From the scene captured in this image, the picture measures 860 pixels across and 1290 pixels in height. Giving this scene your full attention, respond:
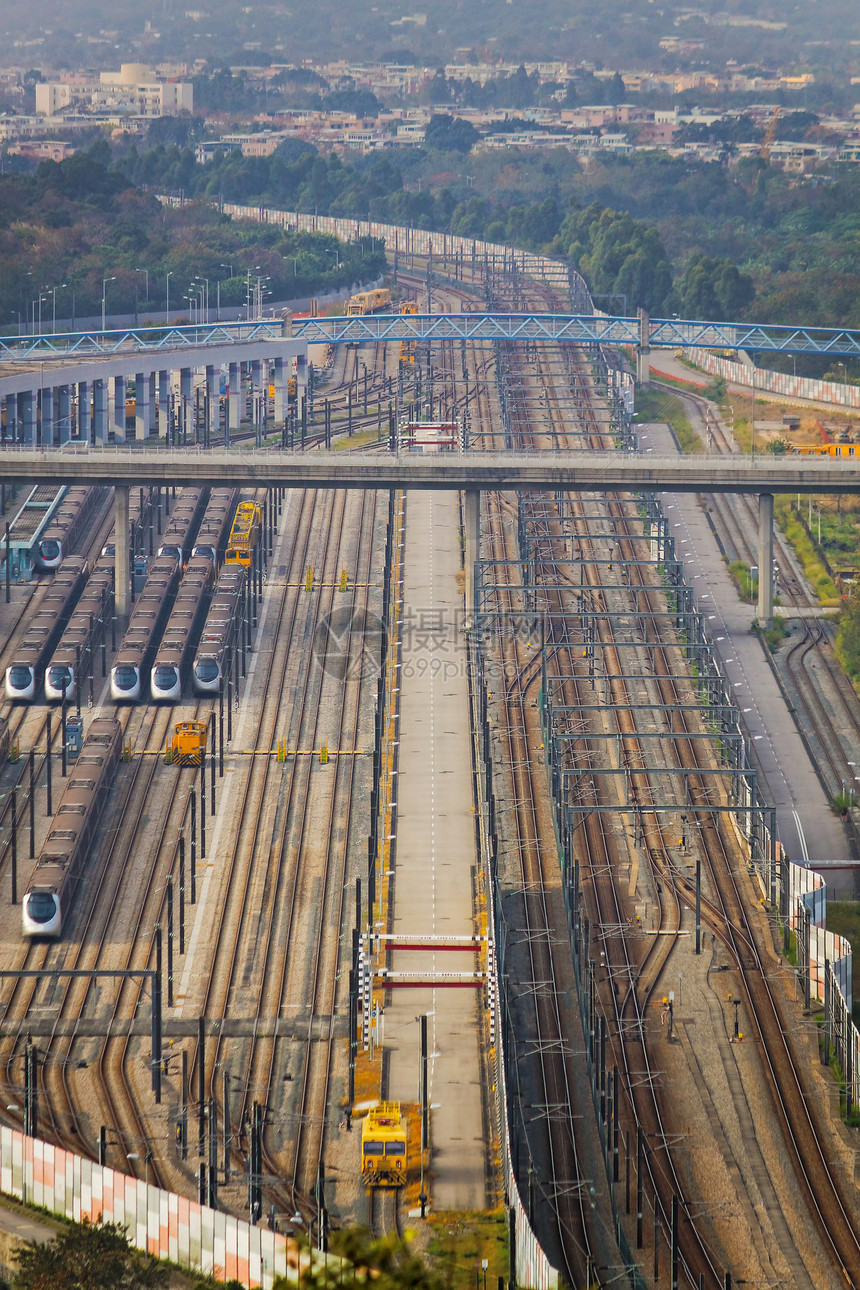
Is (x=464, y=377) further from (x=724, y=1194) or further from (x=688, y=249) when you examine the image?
(x=724, y=1194)

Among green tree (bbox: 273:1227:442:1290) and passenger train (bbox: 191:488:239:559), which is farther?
passenger train (bbox: 191:488:239:559)

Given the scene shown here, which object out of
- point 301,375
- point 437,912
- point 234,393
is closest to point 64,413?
point 234,393

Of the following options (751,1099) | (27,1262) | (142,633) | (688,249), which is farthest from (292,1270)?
(688,249)

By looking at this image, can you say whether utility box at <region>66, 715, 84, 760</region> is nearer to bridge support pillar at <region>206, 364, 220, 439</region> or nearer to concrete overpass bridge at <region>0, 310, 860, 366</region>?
concrete overpass bridge at <region>0, 310, 860, 366</region>

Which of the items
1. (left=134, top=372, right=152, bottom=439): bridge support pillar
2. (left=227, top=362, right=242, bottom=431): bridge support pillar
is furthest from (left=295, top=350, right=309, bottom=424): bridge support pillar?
(left=134, top=372, right=152, bottom=439): bridge support pillar

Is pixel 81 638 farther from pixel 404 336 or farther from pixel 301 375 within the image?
pixel 301 375

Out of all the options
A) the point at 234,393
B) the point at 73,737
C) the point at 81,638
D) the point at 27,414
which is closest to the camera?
the point at 73,737
